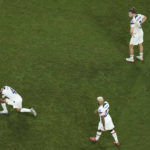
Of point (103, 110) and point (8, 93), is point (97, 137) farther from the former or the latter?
point (8, 93)

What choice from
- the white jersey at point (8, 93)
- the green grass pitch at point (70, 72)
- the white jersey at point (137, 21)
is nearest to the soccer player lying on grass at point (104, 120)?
the green grass pitch at point (70, 72)

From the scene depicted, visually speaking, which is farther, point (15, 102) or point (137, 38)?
point (137, 38)

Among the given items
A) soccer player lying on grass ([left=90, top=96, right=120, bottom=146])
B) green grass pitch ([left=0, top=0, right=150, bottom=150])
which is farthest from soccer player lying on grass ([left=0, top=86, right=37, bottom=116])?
soccer player lying on grass ([left=90, top=96, right=120, bottom=146])

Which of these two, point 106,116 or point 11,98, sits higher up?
point 11,98

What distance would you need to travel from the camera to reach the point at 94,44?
48.9ft

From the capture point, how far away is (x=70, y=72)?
14.0 metres

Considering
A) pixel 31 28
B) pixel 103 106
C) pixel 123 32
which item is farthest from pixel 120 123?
pixel 31 28

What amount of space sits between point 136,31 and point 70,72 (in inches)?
111

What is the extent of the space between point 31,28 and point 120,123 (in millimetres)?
5770

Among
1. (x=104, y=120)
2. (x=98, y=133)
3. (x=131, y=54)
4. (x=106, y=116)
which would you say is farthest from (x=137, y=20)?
(x=98, y=133)

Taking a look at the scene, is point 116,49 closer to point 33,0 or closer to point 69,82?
point 69,82

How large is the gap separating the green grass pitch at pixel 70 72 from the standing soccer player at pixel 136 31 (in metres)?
0.52

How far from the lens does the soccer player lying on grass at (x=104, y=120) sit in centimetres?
1098

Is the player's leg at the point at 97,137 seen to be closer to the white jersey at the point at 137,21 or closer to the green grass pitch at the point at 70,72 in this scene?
the green grass pitch at the point at 70,72
